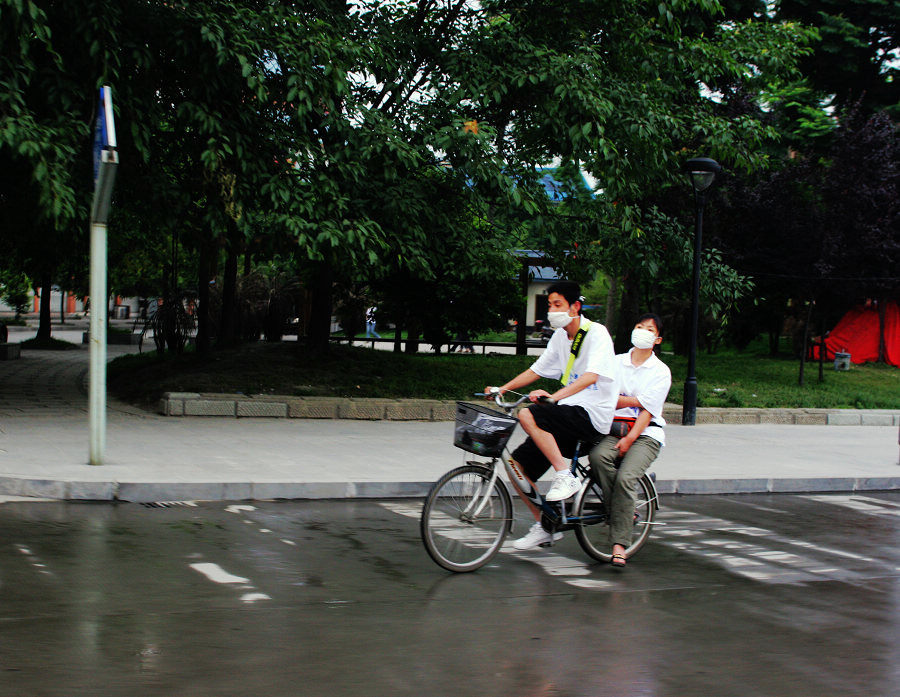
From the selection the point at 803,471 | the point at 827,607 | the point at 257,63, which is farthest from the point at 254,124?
the point at 827,607

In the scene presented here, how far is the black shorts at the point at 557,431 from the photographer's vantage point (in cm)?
634

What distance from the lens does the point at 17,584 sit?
207 inches

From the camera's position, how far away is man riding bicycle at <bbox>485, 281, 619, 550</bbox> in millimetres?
6301

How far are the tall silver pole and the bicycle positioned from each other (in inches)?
158

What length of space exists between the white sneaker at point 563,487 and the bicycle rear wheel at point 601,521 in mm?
144

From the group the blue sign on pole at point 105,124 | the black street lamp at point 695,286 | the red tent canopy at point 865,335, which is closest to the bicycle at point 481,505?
the blue sign on pole at point 105,124

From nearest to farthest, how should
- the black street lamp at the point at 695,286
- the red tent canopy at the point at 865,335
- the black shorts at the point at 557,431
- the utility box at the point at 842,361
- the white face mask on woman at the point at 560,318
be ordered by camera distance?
1. the black shorts at the point at 557,431
2. the white face mask on woman at the point at 560,318
3. the black street lamp at the point at 695,286
4. the utility box at the point at 842,361
5. the red tent canopy at the point at 865,335

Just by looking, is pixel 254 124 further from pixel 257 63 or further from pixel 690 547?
pixel 690 547

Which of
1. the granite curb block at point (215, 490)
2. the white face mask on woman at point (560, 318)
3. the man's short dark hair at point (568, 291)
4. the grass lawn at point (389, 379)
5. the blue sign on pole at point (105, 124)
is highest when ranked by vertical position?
the blue sign on pole at point (105, 124)

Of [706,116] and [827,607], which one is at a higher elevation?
[706,116]

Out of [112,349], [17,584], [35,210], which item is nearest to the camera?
[17,584]

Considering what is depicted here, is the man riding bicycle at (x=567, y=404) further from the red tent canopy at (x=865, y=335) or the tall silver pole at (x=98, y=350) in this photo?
the red tent canopy at (x=865, y=335)

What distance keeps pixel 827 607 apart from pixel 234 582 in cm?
334

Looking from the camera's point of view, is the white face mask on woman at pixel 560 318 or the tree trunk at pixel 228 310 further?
the tree trunk at pixel 228 310
